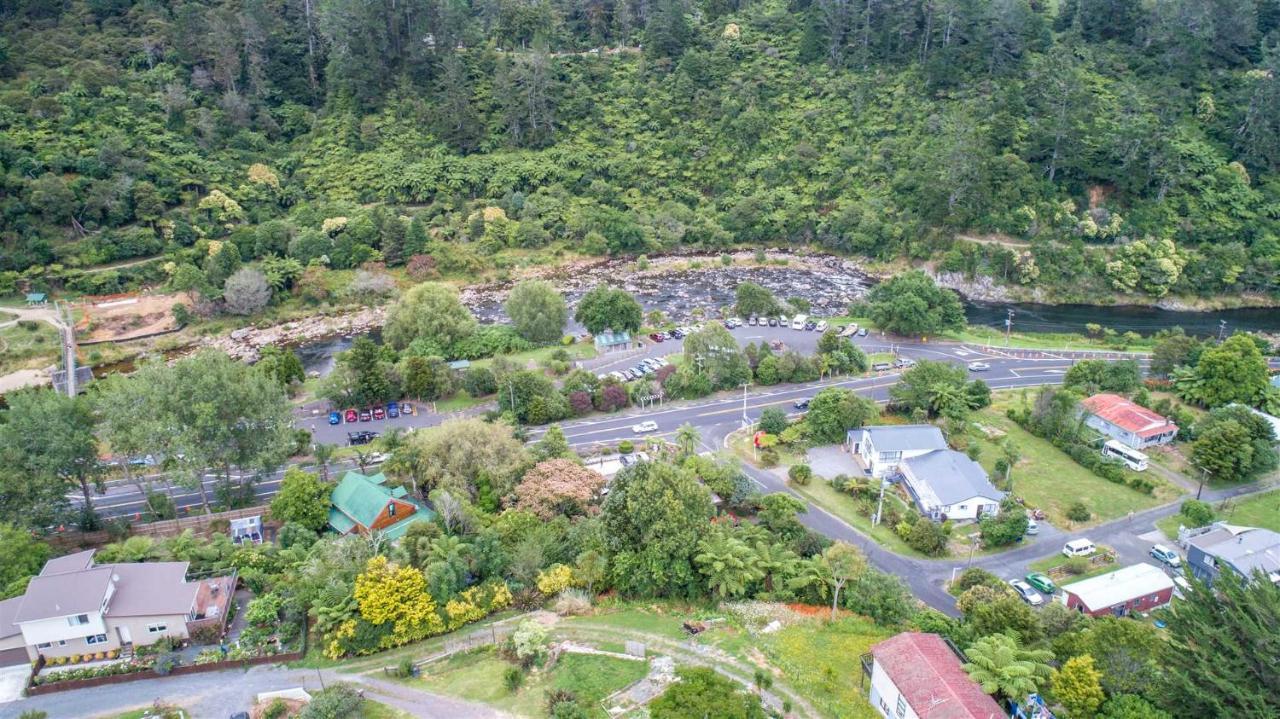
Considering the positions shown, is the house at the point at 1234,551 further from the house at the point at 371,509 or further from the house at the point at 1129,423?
the house at the point at 371,509

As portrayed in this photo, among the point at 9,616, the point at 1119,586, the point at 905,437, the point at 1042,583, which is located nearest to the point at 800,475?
the point at 905,437

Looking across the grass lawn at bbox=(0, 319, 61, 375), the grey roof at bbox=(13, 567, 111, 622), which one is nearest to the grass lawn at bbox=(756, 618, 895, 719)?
the grey roof at bbox=(13, 567, 111, 622)

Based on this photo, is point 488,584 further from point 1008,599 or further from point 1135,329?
point 1135,329

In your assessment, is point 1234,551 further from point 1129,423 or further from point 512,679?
point 512,679

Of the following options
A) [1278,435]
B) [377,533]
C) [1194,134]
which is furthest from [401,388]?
[1194,134]

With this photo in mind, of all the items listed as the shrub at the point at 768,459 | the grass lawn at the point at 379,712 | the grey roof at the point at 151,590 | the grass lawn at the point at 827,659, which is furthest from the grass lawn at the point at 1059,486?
the grey roof at the point at 151,590

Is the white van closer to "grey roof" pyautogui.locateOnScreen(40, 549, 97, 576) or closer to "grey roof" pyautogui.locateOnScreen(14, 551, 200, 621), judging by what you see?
"grey roof" pyautogui.locateOnScreen(14, 551, 200, 621)
